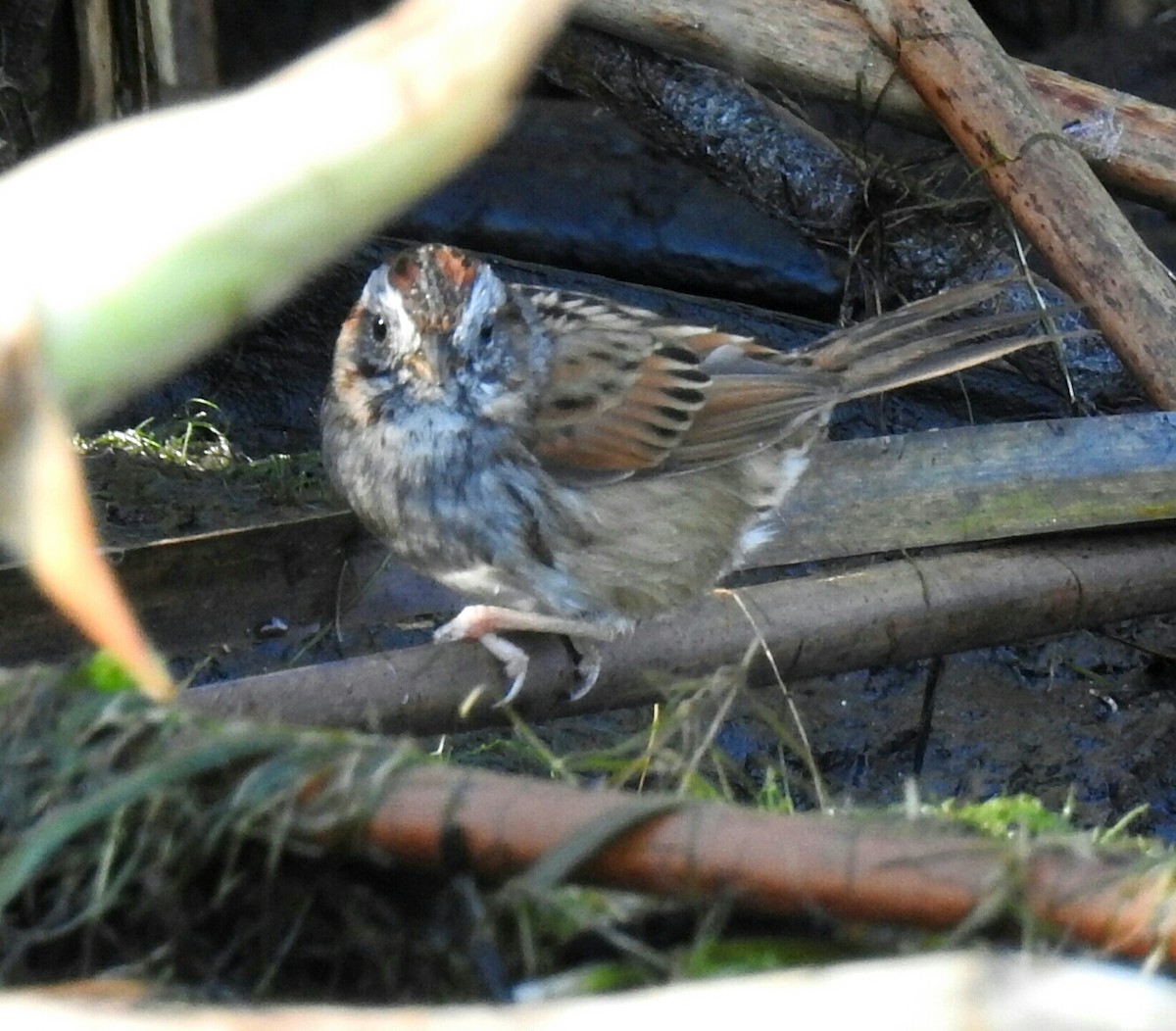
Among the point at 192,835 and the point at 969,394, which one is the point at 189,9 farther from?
the point at 192,835

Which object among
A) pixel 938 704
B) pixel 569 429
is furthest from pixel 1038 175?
pixel 938 704

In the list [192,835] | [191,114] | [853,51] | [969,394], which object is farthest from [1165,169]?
[191,114]

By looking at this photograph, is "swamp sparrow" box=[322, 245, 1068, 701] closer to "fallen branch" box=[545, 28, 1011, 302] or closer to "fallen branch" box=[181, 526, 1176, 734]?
"fallen branch" box=[181, 526, 1176, 734]

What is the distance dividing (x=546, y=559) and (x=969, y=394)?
7.57 feet

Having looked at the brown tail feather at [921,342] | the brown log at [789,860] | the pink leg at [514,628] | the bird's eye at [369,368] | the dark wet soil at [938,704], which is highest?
the brown log at [789,860]

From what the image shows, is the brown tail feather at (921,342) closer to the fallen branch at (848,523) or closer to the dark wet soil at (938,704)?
the fallen branch at (848,523)

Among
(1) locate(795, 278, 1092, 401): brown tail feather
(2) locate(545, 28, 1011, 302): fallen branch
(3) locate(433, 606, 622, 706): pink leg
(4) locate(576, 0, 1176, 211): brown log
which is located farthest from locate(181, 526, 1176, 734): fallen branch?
(2) locate(545, 28, 1011, 302): fallen branch

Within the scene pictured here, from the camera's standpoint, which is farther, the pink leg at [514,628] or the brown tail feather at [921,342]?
the brown tail feather at [921,342]

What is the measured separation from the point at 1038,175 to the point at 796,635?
Answer: 146 centimetres

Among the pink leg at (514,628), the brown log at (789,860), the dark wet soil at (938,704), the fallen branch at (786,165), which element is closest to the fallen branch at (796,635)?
the pink leg at (514,628)

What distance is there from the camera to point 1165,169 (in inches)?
166

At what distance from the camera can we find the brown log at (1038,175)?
381 cm

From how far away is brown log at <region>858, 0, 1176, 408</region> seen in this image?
381 cm

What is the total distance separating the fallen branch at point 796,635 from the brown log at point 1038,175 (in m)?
0.51
